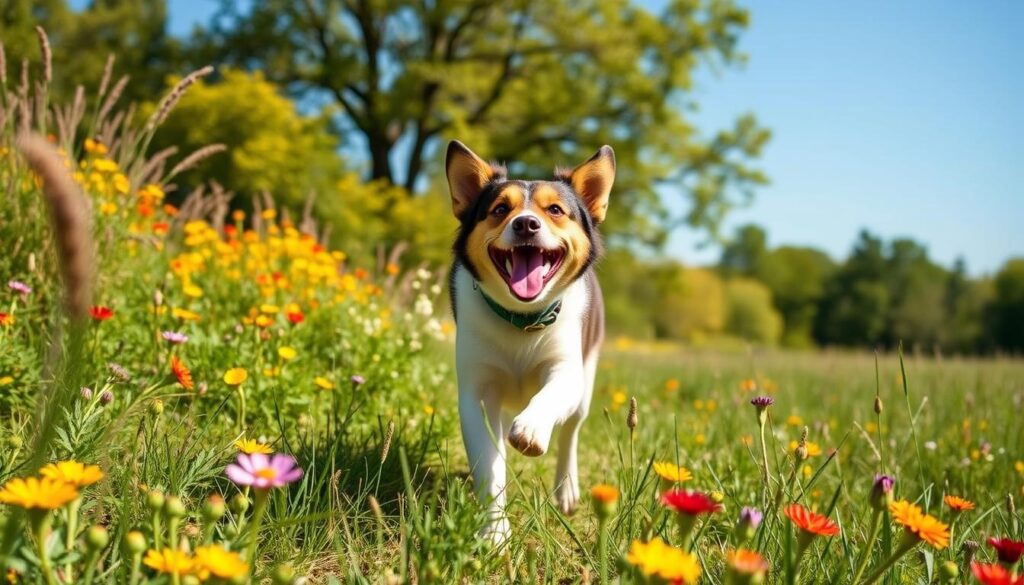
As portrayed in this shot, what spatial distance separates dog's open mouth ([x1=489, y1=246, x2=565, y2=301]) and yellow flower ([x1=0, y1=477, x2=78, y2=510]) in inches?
58.7

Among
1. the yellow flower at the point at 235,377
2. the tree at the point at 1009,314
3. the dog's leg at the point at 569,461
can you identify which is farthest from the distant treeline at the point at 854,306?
the yellow flower at the point at 235,377

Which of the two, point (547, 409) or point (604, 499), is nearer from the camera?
point (604, 499)

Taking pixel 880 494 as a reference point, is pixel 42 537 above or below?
below

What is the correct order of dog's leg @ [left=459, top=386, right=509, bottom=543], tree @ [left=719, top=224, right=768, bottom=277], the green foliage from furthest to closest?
tree @ [left=719, top=224, right=768, bottom=277]
the green foliage
dog's leg @ [left=459, top=386, right=509, bottom=543]

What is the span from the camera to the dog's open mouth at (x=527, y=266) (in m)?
2.48

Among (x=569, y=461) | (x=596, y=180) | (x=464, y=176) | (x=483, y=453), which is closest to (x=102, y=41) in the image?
(x=464, y=176)

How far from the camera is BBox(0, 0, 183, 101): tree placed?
72.8ft

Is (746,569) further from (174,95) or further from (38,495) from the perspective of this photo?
(174,95)

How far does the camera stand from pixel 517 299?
97.0 inches

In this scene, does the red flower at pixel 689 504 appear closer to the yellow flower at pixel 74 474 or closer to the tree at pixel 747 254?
the yellow flower at pixel 74 474

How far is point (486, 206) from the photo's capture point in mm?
2730

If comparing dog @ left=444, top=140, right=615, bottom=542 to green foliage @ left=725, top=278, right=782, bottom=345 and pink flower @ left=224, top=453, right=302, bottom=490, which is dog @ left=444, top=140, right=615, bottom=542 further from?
green foliage @ left=725, top=278, right=782, bottom=345

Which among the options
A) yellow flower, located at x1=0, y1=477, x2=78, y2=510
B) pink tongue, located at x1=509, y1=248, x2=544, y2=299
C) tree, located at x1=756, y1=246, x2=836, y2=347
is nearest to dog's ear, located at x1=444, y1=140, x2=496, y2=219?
pink tongue, located at x1=509, y1=248, x2=544, y2=299

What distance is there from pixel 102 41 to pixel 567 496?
28.9 metres
